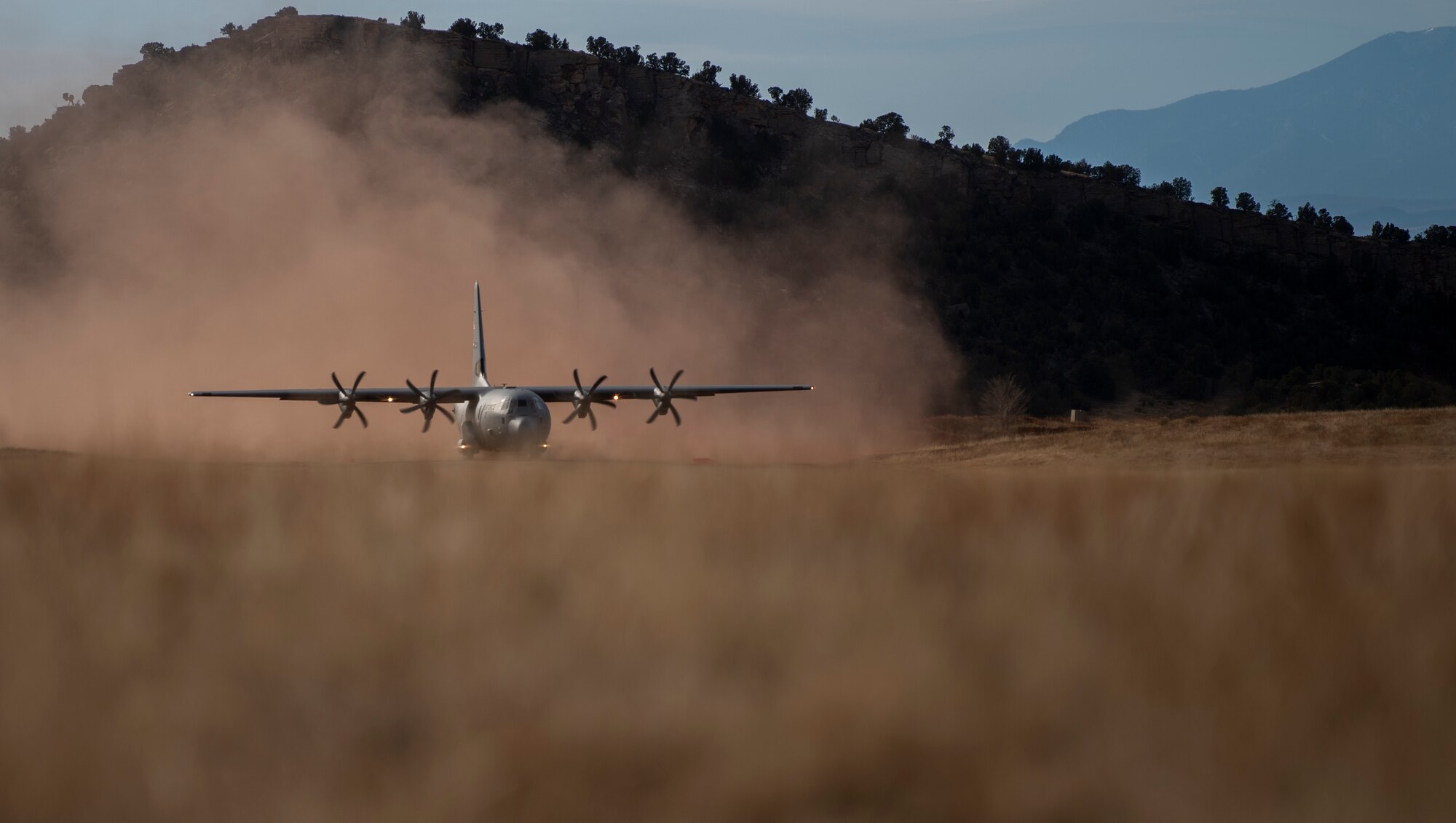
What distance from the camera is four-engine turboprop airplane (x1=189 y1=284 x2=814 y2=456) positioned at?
3419 cm

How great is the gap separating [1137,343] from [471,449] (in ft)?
252

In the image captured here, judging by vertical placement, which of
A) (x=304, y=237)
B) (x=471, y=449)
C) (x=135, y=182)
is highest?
(x=135, y=182)

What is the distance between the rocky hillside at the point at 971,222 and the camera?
97.5m

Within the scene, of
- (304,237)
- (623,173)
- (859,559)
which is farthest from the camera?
(623,173)

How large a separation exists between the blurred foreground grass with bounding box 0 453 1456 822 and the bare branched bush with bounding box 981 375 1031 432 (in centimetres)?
6303

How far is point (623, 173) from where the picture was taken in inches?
4648

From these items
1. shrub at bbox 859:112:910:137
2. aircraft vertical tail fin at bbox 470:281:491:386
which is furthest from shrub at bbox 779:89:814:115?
aircraft vertical tail fin at bbox 470:281:491:386

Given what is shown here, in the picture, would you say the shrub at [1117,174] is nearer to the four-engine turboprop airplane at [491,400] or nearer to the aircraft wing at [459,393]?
the aircraft wing at [459,393]

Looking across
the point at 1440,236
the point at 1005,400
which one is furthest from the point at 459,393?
the point at 1440,236

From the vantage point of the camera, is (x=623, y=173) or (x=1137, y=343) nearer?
(x=1137, y=343)

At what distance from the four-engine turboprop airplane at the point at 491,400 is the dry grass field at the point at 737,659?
90.2 ft

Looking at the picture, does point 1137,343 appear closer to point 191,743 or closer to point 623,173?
point 623,173

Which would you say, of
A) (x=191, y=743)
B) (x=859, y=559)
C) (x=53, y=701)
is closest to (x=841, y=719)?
(x=859, y=559)

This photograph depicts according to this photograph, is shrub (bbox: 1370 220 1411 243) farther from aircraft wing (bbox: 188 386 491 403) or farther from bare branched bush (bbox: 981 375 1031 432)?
aircraft wing (bbox: 188 386 491 403)
